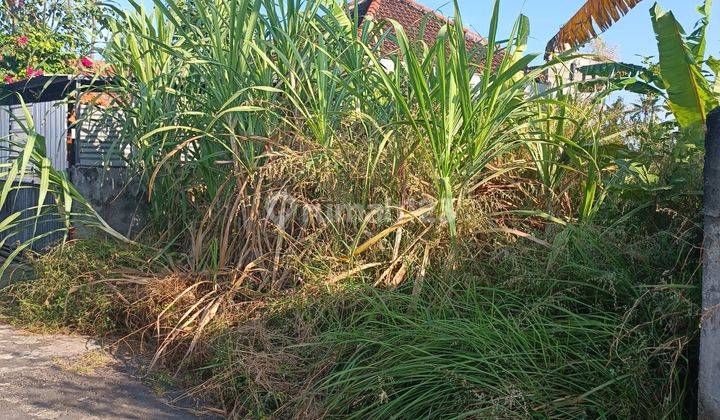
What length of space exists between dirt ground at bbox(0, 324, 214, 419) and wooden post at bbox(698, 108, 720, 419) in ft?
7.63

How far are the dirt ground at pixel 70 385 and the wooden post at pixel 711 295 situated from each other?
91.6 inches

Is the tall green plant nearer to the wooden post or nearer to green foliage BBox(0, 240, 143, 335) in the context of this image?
the wooden post

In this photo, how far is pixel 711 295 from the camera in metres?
2.62

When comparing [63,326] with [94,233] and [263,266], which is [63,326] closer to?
[94,233]

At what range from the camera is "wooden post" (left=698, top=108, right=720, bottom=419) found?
259cm

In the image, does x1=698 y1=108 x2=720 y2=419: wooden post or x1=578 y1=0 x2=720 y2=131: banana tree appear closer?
x1=698 y1=108 x2=720 y2=419: wooden post

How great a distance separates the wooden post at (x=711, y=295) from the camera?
8.50ft

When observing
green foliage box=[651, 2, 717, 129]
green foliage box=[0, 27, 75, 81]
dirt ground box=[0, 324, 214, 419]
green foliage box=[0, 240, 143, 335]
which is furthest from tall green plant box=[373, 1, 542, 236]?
green foliage box=[0, 27, 75, 81]

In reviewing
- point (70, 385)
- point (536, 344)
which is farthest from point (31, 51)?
point (536, 344)

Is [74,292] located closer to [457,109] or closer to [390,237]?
[390,237]

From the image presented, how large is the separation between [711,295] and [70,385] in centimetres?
323

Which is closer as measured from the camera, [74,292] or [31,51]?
[74,292]

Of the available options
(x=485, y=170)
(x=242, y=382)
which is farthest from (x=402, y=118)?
(x=242, y=382)

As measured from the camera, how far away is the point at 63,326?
188 inches
